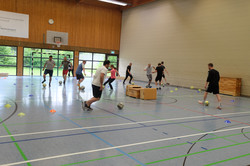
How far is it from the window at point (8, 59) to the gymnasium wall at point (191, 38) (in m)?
12.0

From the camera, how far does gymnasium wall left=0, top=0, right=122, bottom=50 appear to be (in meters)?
22.2

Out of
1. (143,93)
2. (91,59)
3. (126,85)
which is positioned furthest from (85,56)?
(143,93)

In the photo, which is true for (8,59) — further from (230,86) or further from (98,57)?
(230,86)

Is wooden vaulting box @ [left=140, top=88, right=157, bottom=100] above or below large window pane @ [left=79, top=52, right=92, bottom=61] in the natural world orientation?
below

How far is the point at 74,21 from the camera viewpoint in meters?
24.5

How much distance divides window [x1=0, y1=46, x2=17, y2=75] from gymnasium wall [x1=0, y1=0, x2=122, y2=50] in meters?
1.14

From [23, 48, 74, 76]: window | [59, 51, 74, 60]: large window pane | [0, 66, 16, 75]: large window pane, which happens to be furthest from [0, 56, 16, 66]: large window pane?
[59, 51, 74, 60]: large window pane

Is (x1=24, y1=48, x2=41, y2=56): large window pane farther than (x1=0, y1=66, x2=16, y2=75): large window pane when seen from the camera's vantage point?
Yes

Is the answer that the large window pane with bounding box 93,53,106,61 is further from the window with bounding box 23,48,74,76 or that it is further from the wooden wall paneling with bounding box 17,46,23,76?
the wooden wall paneling with bounding box 17,46,23,76

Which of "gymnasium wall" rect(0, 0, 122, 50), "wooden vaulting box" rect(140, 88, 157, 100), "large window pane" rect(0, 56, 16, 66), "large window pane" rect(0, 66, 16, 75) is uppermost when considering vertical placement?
"gymnasium wall" rect(0, 0, 122, 50)

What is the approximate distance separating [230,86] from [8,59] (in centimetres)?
1979

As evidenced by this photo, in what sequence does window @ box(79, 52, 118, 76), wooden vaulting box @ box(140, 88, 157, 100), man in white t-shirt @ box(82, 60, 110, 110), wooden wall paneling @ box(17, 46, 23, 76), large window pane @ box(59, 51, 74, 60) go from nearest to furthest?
man in white t-shirt @ box(82, 60, 110, 110) < wooden vaulting box @ box(140, 88, 157, 100) < wooden wall paneling @ box(17, 46, 23, 76) < large window pane @ box(59, 51, 74, 60) < window @ box(79, 52, 118, 76)

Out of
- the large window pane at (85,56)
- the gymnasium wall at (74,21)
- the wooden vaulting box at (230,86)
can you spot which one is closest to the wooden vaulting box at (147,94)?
the wooden vaulting box at (230,86)

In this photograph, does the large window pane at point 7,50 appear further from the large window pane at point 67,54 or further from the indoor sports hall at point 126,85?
the large window pane at point 67,54
